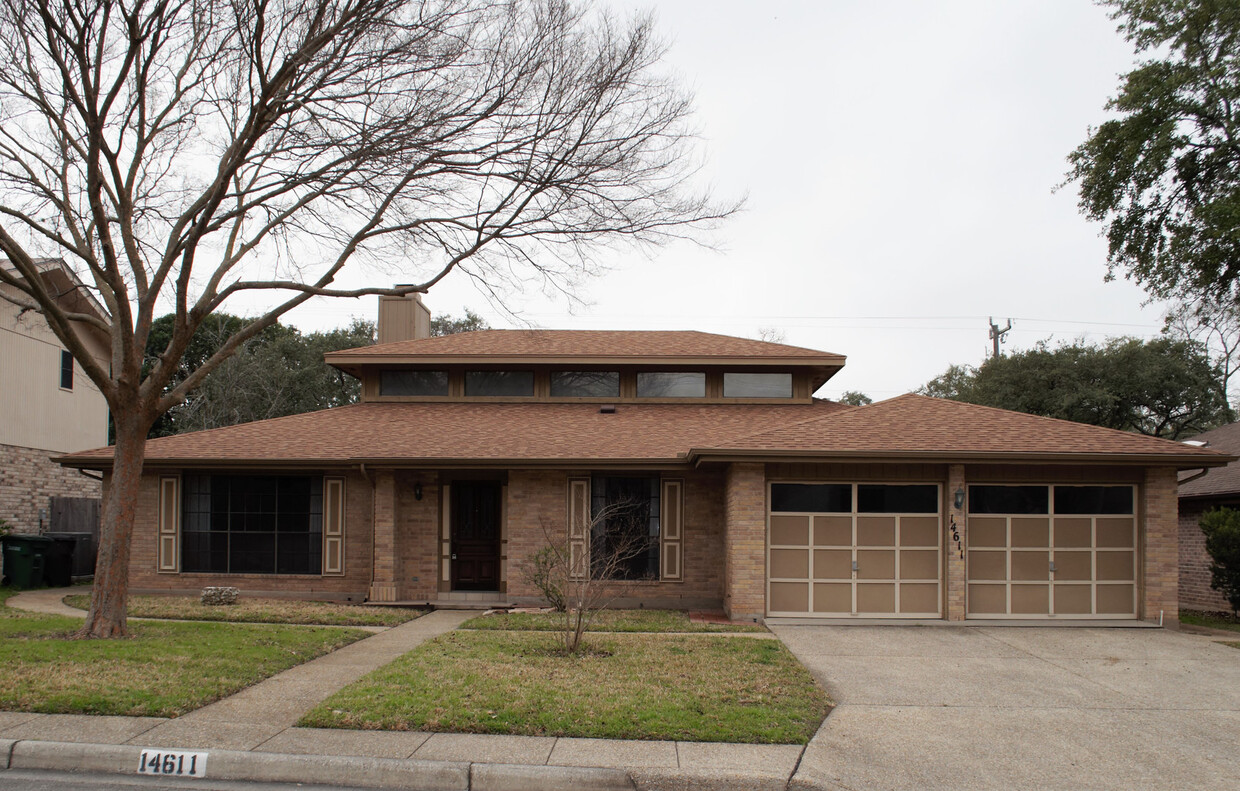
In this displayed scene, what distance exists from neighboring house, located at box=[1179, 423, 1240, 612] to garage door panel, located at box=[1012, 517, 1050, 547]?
5.57m

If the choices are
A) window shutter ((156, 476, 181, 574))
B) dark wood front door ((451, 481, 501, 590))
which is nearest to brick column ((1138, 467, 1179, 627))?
dark wood front door ((451, 481, 501, 590))

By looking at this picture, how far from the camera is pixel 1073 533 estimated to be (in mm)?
14133

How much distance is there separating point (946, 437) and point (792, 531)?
110 inches

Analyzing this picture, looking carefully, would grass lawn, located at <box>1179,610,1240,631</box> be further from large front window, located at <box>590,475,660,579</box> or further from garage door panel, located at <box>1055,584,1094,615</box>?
large front window, located at <box>590,475,660,579</box>

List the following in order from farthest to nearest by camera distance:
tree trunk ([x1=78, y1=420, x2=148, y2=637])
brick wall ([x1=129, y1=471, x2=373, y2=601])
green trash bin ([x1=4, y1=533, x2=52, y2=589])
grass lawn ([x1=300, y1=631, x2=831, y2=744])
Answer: green trash bin ([x1=4, y1=533, x2=52, y2=589]) < brick wall ([x1=129, y1=471, x2=373, y2=601]) < tree trunk ([x1=78, y1=420, x2=148, y2=637]) < grass lawn ([x1=300, y1=631, x2=831, y2=744])

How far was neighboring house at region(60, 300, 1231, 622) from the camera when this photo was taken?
13844 millimetres

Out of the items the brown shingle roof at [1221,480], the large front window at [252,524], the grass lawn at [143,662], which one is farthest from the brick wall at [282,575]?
the brown shingle roof at [1221,480]

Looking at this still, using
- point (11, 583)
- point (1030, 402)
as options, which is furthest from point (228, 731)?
point (1030, 402)

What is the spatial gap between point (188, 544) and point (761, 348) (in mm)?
12107

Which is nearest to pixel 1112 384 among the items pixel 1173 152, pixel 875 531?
pixel 1173 152

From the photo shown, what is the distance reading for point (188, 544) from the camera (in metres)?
16.4

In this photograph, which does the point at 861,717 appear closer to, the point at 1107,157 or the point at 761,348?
the point at 761,348

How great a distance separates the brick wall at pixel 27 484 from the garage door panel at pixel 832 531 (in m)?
17.2

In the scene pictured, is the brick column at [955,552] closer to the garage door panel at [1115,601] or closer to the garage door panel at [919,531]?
the garage door panel at [919,531]
